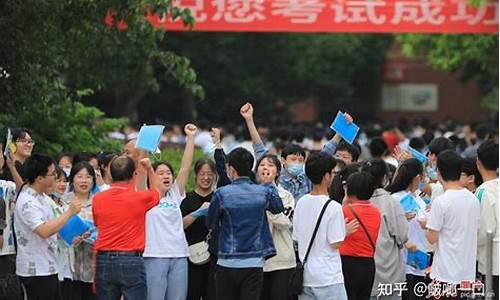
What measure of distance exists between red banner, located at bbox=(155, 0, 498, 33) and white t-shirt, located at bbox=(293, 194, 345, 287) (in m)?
9.16

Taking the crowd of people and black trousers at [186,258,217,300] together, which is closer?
the crowd of people

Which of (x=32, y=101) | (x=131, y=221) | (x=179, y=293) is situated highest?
(x=32, y=101)

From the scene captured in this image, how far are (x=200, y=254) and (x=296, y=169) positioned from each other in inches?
48.6

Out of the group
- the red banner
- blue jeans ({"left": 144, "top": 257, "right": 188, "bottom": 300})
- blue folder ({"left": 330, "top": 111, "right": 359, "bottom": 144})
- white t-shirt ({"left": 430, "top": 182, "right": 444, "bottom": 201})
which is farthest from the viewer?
the red banner

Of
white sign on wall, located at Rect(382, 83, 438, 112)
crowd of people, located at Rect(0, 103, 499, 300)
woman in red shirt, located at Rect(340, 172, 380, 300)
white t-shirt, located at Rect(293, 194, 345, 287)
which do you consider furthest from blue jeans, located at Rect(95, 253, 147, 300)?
white sign on wall, located at Rect(382, 83, 438, 112)

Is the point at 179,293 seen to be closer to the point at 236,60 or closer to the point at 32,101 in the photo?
the point at 32,101

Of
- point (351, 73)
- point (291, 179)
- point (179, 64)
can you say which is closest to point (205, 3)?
point (179, 64)

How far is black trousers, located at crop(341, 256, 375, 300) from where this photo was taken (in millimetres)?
9422

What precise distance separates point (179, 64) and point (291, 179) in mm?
4521

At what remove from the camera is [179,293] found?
9773 mm

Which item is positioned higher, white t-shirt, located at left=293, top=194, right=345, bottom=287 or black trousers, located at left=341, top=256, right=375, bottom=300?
white t-shirt, located at left=293, top=194, right=345, bottom=287

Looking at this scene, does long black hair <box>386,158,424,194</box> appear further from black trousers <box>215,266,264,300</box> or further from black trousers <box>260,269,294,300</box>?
black trousers <box>215,266,264,300</box>

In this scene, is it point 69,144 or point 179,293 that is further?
point 69,144

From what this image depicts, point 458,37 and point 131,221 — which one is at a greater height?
point 458,37
